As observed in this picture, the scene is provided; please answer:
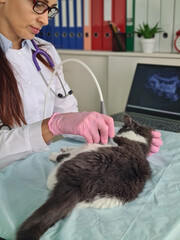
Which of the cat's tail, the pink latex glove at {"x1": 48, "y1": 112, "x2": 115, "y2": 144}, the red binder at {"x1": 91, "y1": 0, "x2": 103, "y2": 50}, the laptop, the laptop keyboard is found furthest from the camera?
the red binder at {"x1": 91, "y1": 0, "x2": 103, "y2": 50}

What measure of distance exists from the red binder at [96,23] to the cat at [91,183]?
1.29 metres

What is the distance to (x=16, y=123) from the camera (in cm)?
110

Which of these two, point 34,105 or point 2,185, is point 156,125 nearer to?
point 34,105

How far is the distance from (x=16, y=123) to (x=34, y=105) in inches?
6.4

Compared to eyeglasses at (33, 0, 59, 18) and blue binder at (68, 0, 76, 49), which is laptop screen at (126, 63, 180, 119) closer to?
blue binder at (68, 0, 76, 49)

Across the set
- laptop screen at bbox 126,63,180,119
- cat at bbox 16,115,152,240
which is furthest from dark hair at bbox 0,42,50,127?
laptop screen at bbox 126,63,180,119

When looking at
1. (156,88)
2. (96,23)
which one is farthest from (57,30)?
(156,88)

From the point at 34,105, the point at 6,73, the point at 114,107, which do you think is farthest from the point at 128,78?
the point at 6,73

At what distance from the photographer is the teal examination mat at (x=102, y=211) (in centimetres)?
61

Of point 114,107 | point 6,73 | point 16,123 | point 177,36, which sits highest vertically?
point 177,36

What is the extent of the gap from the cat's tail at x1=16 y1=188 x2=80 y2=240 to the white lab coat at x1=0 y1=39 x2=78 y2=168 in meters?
0.28

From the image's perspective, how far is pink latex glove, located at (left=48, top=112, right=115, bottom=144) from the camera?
2.85ft

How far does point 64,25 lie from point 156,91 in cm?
93

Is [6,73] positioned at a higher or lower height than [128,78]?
higher
